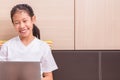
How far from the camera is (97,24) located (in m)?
1.72

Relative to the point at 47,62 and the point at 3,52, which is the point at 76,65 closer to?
the point at 47,62

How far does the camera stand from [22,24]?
4.71ft

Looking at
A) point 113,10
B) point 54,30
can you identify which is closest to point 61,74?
point 54,30

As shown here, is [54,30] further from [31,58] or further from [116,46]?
[116,46]

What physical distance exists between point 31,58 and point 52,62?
0.15 meters

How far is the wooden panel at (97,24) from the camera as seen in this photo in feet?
5.59

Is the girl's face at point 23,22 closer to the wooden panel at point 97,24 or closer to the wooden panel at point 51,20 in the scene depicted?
the wooden panel at point 51,20

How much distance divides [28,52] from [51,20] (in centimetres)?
34

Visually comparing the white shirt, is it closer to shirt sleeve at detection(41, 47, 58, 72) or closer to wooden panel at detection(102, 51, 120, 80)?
shirt sleeve at detection(41, 47, 58, 72)

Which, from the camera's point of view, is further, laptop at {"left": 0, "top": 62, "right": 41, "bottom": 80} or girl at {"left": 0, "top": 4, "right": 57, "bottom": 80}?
girl at {"left": 0, "top": 4, "right": 57, "bottom": 80}

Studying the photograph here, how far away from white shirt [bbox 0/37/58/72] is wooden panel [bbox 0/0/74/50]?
0.20 metres

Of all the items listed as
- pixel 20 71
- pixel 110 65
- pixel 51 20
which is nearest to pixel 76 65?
pixel 110 65

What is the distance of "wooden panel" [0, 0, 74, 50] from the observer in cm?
170

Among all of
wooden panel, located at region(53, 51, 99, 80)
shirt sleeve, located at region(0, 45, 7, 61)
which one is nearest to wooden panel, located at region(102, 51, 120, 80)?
wooden panel, located at region(53, 51, 99, 80)
